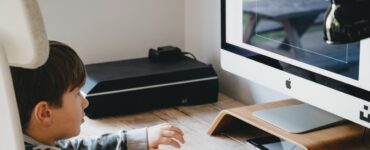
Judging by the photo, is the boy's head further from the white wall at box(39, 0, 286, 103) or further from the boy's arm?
the white wall at box(39, 0, 286, 103)

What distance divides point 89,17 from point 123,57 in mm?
176

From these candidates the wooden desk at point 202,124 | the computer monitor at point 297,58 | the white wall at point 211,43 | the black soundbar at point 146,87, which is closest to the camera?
the computer monitor at point 297,58

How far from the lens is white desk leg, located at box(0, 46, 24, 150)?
32.2 inches

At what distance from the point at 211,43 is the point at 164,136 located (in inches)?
30.5

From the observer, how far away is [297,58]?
1407mm

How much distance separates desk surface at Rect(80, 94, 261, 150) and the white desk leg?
2.27 feet

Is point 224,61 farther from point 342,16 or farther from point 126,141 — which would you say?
point 342,16

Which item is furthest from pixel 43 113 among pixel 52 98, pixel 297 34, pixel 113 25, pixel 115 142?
pixel 113 25

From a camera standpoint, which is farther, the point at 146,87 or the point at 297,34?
the point at 146,87

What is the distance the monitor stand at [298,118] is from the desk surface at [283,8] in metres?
0.21

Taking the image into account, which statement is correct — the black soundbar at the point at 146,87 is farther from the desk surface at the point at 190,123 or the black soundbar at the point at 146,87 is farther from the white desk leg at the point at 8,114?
the white desk leg at the point at 8,114

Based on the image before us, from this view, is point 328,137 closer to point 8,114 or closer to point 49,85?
point 49,85

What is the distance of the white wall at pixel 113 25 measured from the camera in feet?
6.48

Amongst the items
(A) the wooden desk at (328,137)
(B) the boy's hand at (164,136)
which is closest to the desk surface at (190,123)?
(A) the wooden desk at (328,137)
